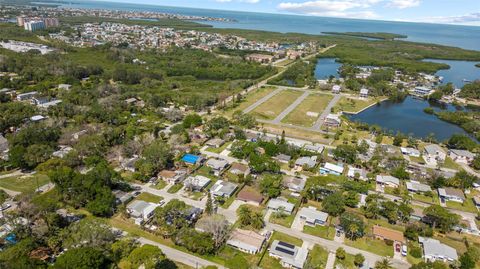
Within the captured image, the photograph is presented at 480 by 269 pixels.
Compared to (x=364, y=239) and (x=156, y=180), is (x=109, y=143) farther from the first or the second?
(x=364, y=239)

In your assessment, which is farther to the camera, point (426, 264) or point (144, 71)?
point (144, 71)

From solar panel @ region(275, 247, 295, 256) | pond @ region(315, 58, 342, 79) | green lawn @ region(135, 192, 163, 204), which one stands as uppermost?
pond @ region(315, 58, 342, 79)

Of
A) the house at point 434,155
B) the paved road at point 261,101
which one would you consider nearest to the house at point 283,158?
the house at point 434,155

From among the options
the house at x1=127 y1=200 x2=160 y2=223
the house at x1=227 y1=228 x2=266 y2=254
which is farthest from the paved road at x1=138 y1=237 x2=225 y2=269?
the house at x1=127 y1=200 x2=160 y2=223

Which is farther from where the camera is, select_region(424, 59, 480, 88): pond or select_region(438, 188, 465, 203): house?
select_region(424, 59, 480, 88): pond

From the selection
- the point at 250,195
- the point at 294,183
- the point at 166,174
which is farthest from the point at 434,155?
the point at 166,174

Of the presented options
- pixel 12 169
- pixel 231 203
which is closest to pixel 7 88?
pixel 12 169

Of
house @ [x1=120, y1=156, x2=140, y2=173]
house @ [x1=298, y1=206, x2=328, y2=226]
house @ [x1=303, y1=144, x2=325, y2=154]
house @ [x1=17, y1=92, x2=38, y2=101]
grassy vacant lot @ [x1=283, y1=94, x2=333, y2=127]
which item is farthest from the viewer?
house @ [x1=17, y1=92, x2=38, y2=101]

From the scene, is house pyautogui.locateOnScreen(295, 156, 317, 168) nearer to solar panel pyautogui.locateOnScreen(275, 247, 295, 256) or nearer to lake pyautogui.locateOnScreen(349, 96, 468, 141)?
solar panel pyautogui.locateOnScreen(275, 247, 295, 256)
